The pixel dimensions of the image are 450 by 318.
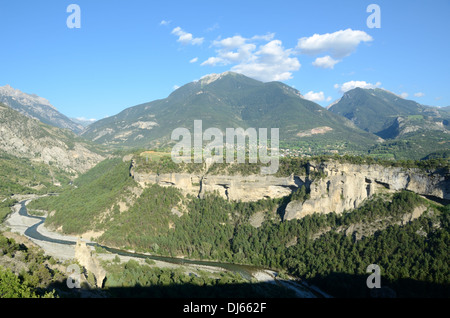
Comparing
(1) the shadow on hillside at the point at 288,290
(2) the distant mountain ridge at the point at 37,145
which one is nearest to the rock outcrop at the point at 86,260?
(1) the shadow on hillside at the point at 288,290

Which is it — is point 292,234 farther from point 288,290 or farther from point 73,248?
point 73,248

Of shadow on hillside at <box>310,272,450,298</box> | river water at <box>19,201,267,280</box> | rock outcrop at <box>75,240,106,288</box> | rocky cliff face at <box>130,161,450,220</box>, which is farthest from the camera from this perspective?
river water at <box>19,201,267,280</box>

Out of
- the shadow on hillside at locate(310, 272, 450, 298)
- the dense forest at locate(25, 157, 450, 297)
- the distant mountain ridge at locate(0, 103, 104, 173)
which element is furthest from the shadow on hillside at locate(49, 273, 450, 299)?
the distant mountain ridge at locate(0, 103, 104, 173)

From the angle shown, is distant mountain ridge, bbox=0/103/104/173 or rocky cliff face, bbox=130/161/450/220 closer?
rocky cliff face, bbox=130/161/450/220

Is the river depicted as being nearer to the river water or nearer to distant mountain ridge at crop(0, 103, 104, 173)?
the river water

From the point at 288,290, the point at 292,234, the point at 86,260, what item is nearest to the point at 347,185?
the point at 292,234
